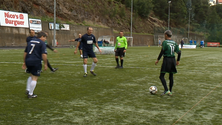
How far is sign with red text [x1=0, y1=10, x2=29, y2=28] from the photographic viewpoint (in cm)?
3759

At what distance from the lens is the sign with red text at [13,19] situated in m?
37.6

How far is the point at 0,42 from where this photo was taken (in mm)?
38156

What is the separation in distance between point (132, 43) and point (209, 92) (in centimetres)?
5927

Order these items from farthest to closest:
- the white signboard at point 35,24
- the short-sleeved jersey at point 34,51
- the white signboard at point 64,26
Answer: the white signboard at point 64,26 < the white signboard at point 35,24 < the short-sleeved jersey at point 34,51

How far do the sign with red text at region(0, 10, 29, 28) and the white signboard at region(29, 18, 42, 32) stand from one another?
83 cm

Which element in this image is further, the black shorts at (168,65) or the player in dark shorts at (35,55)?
the black shorts at (168,65)

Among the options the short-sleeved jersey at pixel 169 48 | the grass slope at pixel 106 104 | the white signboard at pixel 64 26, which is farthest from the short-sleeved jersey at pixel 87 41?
the white signboard at pixel 64 26

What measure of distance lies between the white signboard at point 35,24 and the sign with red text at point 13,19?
832 mm

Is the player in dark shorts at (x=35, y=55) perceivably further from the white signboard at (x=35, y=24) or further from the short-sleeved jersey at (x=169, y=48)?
the white signboard at (x=35, y=24)

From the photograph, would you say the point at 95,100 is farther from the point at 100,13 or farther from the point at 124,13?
the point at 124,13

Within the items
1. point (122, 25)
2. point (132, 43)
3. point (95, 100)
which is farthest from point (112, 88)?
point (122, 25)

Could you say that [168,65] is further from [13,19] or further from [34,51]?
[13,19]

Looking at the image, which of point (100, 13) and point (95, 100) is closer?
point (95, 100)

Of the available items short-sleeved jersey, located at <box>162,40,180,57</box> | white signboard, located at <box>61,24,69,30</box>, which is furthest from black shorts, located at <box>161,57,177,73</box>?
white signboard, located at <box>61,24,69,30</box>
